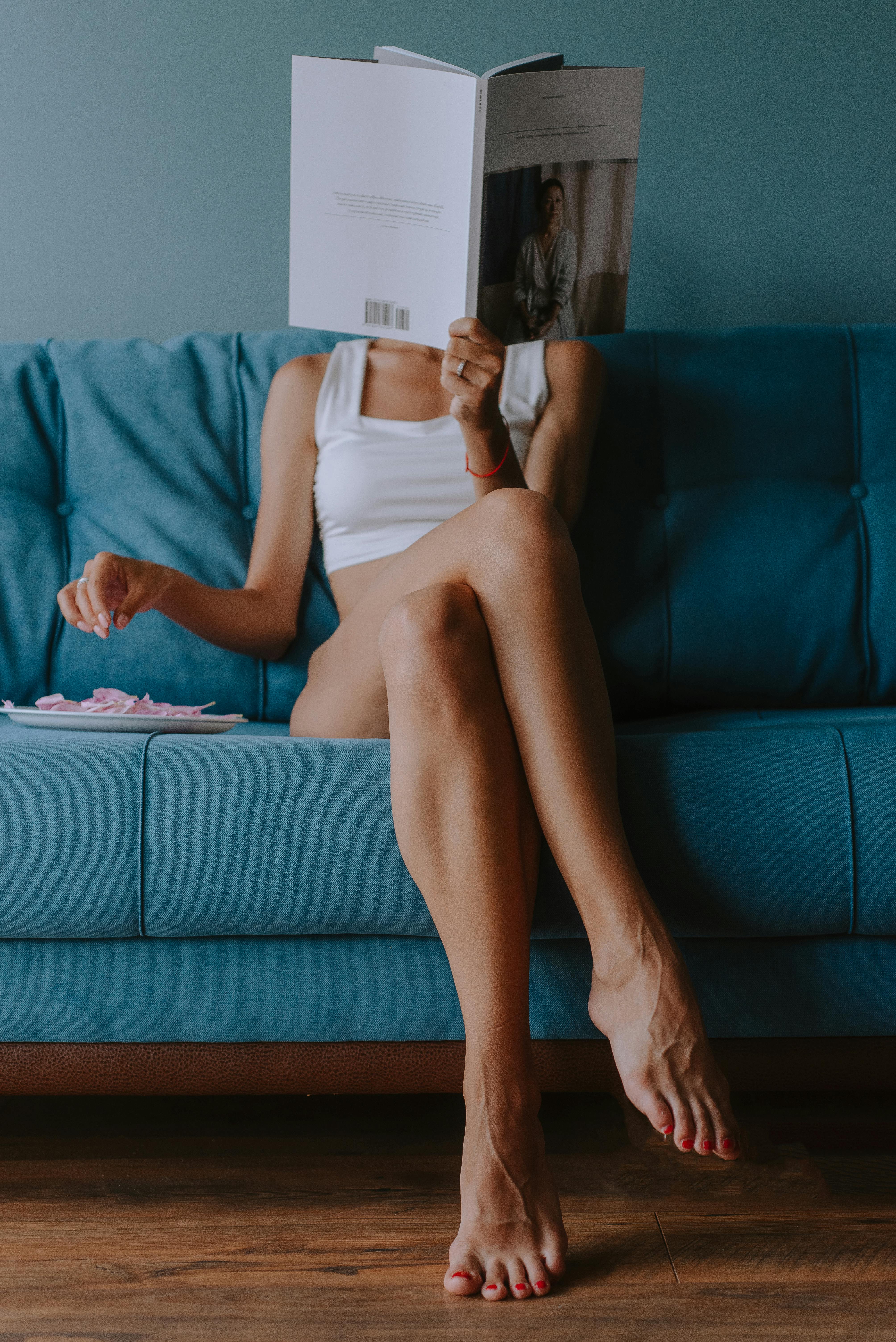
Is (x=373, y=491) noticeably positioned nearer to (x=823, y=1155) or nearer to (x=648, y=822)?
(x=648, y=822)

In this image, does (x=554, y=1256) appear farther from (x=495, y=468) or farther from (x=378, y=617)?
(x=495, y=468)

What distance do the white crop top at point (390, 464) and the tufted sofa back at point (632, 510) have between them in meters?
0.12

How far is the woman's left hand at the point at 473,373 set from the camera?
1.03 m

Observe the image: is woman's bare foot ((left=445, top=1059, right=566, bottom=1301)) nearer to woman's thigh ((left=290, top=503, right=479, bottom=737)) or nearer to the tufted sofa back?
woman's thigh ((left=290, top=503, right=479, bottom=737))

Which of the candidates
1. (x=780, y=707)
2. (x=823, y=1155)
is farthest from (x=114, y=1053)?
(x=780, y=707)

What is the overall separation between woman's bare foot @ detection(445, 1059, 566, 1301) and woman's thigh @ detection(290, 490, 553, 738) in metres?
0.39

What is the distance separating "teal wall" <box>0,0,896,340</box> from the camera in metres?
1.73

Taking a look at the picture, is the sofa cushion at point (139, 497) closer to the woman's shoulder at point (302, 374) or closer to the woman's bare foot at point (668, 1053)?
the woman's shoulder at point (302, 374)

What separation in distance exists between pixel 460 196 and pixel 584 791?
618mm

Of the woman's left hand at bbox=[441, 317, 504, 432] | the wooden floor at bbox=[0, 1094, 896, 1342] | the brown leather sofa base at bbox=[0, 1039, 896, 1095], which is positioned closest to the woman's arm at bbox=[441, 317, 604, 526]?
the woman's left hand at bbox=[441, 317, 504, 432]

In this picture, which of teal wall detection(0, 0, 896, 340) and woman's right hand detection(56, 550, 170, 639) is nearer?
woman's right hand detection(56, 550, 170, 639)

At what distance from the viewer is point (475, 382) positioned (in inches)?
42.2

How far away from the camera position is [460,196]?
99cm

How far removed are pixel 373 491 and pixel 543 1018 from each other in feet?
2.45
